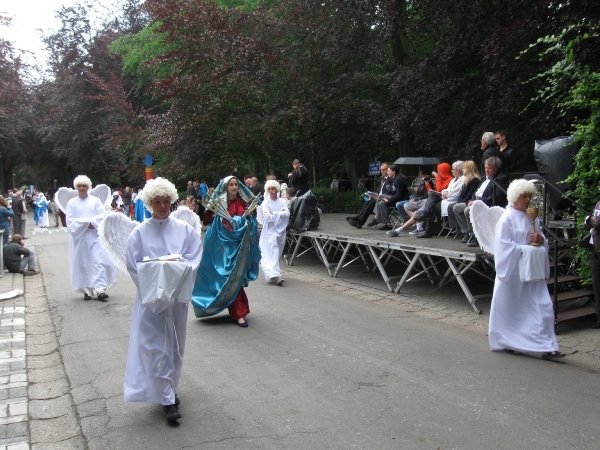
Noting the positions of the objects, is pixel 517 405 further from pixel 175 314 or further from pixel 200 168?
pixel 200 168

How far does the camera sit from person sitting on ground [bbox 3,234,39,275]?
12620 mm

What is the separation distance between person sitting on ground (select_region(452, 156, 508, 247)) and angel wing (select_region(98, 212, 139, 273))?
481cm

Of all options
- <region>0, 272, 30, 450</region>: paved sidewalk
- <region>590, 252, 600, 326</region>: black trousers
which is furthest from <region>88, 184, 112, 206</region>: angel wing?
<region>590, 252, 600, 326</region>: black trousers

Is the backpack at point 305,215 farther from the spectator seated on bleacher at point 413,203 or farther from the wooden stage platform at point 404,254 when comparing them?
the spectator seated on bleacher at point 413,203

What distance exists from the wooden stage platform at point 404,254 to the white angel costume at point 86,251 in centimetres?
412

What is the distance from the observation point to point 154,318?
177 inches

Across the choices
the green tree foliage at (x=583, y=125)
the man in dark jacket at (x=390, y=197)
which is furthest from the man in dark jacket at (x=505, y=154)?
the man in dark jacket at (x=390, y=197)

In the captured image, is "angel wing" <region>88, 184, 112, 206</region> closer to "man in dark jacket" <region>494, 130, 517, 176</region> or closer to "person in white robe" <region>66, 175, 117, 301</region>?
"person in white robe" <region>66, 175, 117, 301</region>

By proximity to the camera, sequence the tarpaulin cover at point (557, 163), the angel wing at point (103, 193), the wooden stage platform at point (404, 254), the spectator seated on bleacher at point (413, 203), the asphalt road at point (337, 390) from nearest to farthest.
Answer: the asphalt road at point (337, 390)
the wooden stage platform at point (404, 254)
the tarpaulin cover at point (557, 163)
the angel wing at point (103, 193)
the spectator seated on bleacher at point (413, 203)

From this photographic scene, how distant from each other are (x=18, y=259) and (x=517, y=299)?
10.6 metres

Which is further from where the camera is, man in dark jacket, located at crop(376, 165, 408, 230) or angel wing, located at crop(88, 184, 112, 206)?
man in dark jacket, located at crop(376, 165, 408, 230)

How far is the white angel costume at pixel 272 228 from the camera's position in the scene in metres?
10.9


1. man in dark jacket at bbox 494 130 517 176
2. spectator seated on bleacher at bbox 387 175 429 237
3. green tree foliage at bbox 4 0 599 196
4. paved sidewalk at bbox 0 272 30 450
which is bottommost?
paved sidewalk at bbox 0 272 30 450

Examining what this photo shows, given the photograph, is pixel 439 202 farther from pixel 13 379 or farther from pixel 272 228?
pixel 13 379
